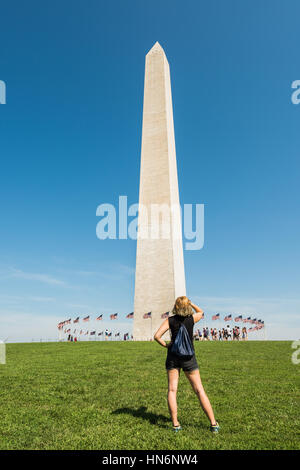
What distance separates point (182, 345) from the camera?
5617mm

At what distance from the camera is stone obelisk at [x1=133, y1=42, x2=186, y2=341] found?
1337 inches

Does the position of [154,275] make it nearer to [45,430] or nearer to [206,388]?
[206,388]

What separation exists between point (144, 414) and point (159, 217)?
2907 cm

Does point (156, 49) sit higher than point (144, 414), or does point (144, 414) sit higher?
point (156, 49)

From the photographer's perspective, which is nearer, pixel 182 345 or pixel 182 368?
pixel 182 345

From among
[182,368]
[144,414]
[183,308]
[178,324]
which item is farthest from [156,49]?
[182,368]

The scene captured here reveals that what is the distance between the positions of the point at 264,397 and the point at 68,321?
1250 inches

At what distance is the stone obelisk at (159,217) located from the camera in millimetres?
33969

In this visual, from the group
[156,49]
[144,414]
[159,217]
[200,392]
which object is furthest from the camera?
[156,49]

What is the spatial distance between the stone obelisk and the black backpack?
27.9 metres

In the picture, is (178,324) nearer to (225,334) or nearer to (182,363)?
(182,363)
